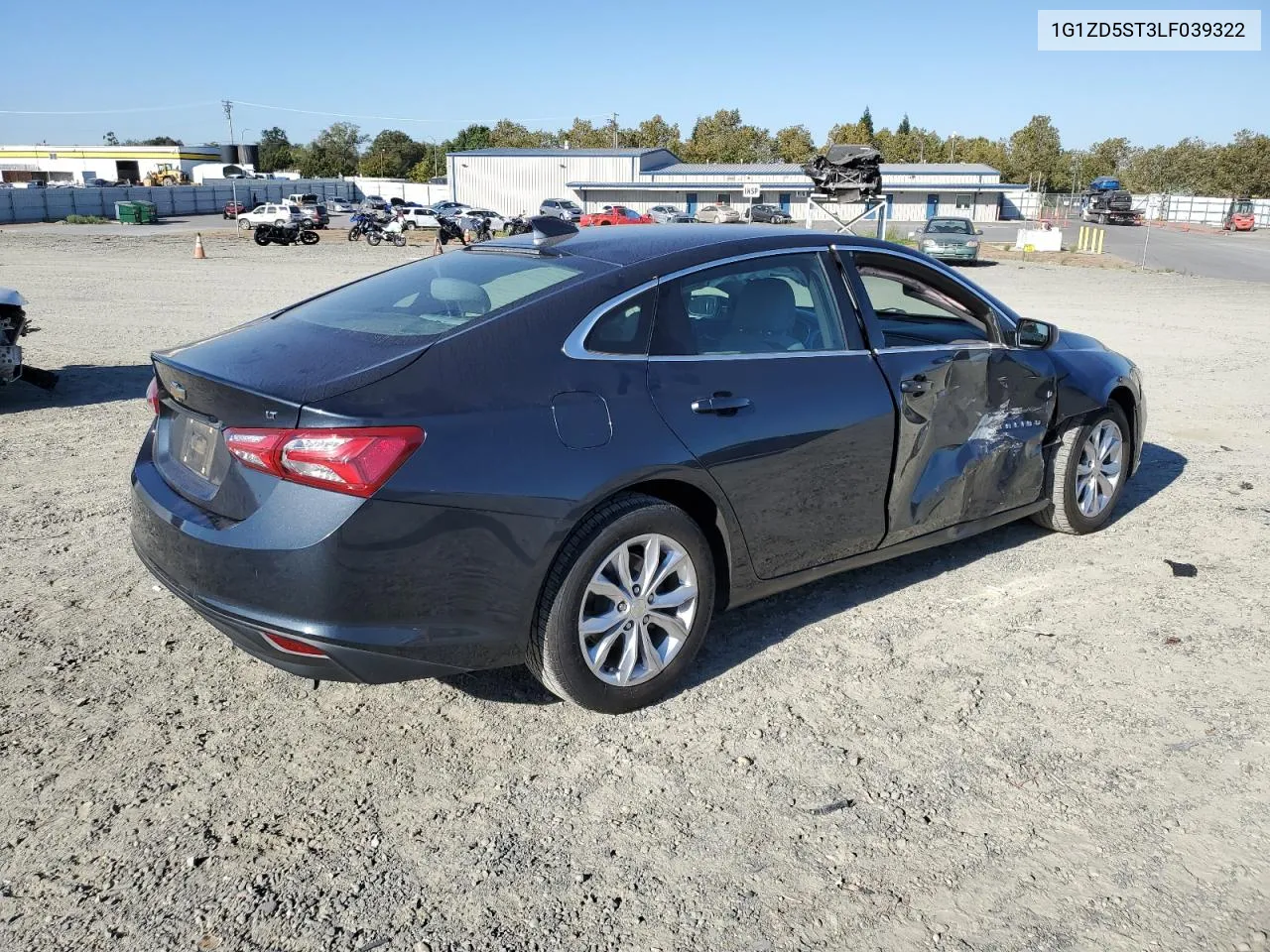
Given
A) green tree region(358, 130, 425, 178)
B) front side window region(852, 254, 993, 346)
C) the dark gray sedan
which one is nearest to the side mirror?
front side window region(852, 254, 993, 346)

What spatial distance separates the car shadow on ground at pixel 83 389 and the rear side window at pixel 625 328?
674cm

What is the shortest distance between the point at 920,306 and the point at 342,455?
3.25 meters

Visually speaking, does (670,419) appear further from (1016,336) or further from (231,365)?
(1016,336)

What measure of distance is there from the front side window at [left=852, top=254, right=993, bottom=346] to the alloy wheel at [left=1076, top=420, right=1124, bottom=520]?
3.42 ft

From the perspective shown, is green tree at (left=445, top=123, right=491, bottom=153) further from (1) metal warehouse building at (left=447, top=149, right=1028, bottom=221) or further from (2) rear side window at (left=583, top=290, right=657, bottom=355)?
(2) rear side window at (left=583, top=290, right=657, bottom=355)

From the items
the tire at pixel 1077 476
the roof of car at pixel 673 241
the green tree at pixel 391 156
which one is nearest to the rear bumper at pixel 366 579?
the roof of car at pixel 673 241

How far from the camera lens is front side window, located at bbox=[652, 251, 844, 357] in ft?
12.2

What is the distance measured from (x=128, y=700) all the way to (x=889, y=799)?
105 inches

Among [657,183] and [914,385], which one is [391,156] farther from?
[914,385]

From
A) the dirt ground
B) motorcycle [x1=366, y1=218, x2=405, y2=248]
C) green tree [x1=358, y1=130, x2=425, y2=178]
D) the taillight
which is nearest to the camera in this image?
the dirt ground

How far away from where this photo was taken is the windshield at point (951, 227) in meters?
33.9

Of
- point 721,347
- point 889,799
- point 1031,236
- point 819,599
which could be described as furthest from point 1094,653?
point 1031,236

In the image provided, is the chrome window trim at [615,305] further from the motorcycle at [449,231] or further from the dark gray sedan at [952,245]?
the motorcycle at [449,231]

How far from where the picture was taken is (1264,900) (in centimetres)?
270
